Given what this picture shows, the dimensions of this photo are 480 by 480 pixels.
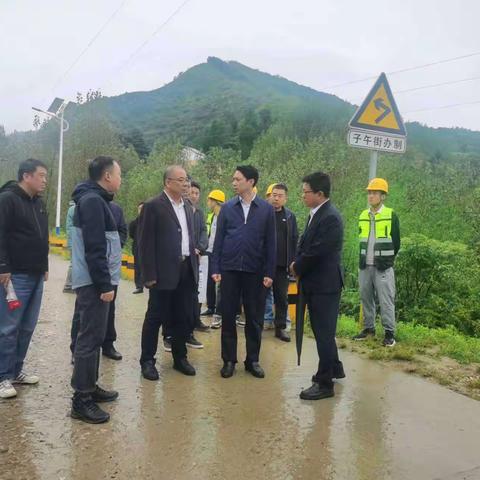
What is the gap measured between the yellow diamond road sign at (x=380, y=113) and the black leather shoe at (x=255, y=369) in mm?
2941

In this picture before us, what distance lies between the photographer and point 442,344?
5.86 m

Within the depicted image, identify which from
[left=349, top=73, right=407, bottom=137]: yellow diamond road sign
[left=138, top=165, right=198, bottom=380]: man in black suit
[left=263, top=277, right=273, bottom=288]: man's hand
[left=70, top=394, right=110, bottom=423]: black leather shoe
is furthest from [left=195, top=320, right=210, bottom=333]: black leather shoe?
[left=349, top=73, right=407, bottom=137]: yellow diamond road sign

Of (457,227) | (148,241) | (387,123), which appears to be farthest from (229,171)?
(148,241)

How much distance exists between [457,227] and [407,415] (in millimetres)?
7266

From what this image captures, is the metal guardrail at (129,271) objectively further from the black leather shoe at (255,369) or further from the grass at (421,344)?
the black leather shoe at (255,369)

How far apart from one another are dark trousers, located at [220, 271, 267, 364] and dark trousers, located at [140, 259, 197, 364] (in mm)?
356

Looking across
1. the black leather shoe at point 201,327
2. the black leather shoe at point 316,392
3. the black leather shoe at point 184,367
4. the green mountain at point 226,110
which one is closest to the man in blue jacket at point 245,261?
the black leather shoe at point 184,367

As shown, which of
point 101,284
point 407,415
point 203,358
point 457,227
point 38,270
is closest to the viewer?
point 101,284

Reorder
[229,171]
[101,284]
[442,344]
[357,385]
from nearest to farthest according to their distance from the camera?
[101,284] → [357,385] → [442,344] → [229,171]

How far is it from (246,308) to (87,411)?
1834 millimetres

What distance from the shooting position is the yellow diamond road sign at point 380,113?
591 cm

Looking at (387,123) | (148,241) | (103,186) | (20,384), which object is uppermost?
(387,123)

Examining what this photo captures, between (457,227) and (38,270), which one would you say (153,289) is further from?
(457,227)

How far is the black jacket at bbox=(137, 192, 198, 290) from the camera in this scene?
4.66m
